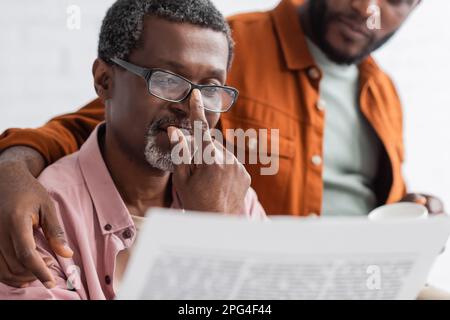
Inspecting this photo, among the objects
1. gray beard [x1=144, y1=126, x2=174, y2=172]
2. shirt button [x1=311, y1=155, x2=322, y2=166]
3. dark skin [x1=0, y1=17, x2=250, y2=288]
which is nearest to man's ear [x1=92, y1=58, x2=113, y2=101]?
dark skin [x1=0, y1=17, x2=250, y2=288]

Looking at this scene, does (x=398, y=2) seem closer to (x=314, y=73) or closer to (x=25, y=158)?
(x=314, y=73)

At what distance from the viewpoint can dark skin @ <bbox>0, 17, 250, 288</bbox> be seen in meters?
0.76

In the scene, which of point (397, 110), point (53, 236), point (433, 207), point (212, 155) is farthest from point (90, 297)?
point (397, 110)

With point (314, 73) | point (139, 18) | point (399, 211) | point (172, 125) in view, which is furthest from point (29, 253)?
point (314, 73)

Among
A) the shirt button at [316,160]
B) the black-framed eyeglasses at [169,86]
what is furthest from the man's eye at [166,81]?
the shirt button at [316,160]

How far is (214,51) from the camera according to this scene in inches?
37.1

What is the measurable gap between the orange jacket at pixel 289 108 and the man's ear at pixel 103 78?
241 millimetres

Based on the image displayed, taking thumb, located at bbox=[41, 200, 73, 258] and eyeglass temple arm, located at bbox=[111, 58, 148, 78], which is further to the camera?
eyeglass temple arm, located at bbox=[111, 58, 148, 78]

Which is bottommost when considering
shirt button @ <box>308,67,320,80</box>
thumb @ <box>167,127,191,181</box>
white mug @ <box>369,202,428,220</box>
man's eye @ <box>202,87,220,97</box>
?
white mug @ <box>369,202,428,220</box>

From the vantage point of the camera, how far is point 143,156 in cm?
96

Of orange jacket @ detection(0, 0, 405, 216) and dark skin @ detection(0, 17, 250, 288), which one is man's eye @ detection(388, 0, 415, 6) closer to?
orange jacket @ detection(0, 0, 405, 216)

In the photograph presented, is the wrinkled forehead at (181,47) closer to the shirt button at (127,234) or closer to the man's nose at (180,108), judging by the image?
the man's nose at (180,108)

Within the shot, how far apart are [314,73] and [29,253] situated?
34.7 inches

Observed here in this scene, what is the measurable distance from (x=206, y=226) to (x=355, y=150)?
991 millimetres
